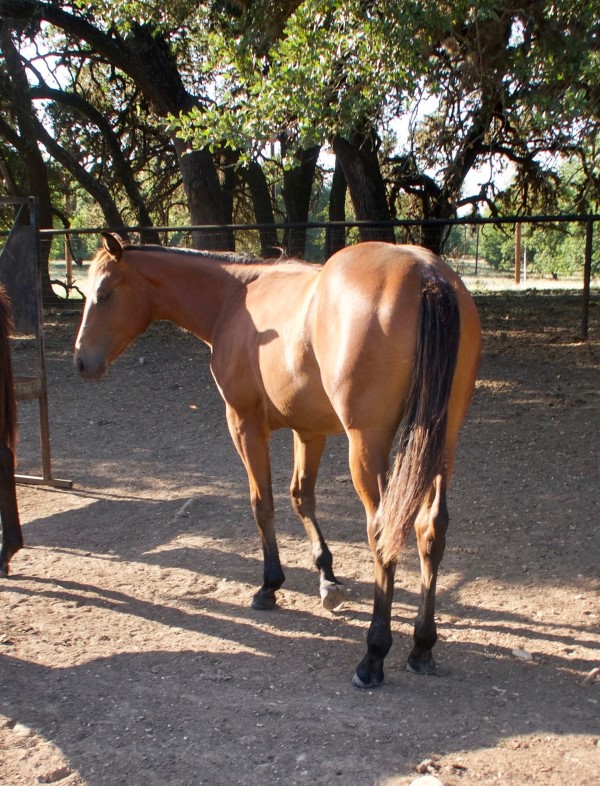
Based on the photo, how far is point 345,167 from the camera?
10.5m

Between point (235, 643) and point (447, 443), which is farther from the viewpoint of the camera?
point (235, 643)

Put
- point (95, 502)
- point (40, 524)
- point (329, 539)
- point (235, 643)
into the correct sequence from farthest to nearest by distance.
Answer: point (95, 502) → point (40, 524) → point (329, 539) → point (235, 643)

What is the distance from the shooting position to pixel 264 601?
395 cm

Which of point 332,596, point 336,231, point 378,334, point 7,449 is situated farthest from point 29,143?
point 378,334

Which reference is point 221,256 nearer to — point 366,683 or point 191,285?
point 191,285

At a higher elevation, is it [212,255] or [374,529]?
[212,255]

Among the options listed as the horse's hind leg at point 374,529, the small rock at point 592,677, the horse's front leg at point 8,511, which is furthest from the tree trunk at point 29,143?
the small rock at point 592,677

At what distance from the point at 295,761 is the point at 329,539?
2.32 metres

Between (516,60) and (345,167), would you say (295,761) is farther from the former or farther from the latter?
(345,167)

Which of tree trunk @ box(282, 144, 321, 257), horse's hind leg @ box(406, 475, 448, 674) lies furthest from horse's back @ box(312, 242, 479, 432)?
tree trunk @ box(282, 144, 321, 257)

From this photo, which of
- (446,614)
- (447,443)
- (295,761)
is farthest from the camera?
(446,614)

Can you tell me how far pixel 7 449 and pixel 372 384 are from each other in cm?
235

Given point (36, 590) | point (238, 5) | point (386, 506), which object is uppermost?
point (238, 5)

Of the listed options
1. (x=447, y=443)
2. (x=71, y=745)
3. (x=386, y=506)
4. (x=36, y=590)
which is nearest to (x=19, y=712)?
(x=71, y=745)
